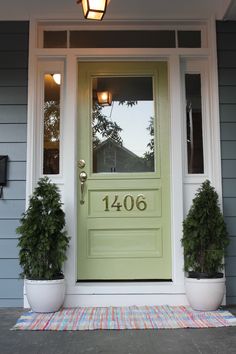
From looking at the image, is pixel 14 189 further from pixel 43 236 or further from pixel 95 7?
pixel 95 7

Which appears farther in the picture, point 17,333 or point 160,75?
point 160,75

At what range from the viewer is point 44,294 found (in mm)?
2941

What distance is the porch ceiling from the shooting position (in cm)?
336

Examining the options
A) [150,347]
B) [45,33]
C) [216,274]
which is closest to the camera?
[150,347]

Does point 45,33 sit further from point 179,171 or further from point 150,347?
point 150,347

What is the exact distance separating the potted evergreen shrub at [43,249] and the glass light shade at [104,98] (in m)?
0.89

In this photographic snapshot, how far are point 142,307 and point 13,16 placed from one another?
260 centimetres

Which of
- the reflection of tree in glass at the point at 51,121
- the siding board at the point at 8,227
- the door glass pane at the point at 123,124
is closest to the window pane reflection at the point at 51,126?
the reflection of tree in glass at the point at 51,121

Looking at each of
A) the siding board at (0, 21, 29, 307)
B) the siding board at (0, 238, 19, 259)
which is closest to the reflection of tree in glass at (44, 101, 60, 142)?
the siding board at (0, 21, 29, 307)

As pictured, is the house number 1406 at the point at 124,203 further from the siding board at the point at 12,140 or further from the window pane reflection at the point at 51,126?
the siding board at the point at 12,140

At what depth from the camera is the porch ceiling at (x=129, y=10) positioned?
132 inches

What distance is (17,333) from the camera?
261 centimetres

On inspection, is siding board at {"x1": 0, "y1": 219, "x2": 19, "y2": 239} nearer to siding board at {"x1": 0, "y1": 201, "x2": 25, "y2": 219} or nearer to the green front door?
siding board at {"x1": 0, "y1": 201, "x2": 25, "y2": 219}

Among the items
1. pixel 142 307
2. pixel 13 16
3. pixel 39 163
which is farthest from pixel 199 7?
pixel 142 307
